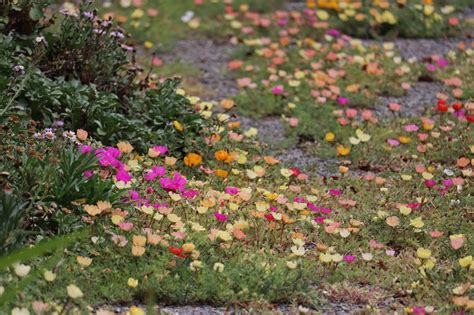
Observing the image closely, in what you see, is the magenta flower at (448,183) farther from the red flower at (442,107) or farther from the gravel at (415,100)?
the gravel at (415,100)

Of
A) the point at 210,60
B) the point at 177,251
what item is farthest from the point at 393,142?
the point at 177,251

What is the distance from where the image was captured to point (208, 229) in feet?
14.6

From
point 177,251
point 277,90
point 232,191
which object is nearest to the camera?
point 177,251

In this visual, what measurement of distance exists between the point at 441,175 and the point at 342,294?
74.2 inches

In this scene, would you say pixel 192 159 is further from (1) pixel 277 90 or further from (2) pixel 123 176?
(1) pixel 277 90

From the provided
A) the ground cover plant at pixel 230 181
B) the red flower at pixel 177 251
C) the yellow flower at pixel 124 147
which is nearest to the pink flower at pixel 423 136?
the ground cover plant at pixel 230 181

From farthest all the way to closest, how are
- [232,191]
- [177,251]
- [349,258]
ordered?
[232,191], [349,258], [177,251]

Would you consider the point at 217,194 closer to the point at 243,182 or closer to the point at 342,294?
the point at 243,182

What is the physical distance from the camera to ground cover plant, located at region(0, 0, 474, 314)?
3.91 meters

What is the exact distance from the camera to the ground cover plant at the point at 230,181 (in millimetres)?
3914

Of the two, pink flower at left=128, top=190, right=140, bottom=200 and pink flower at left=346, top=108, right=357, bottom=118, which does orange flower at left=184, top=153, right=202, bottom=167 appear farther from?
pink flower at left=346, top=108, right=357, bottom=118

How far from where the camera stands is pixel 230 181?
5.28 meters

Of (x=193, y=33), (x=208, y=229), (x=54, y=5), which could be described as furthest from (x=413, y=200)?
(x=54, y=5)

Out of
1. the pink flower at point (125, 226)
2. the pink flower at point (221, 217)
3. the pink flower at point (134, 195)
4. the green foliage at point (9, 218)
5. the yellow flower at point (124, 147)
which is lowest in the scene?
the pink flower at point (221, 217)
